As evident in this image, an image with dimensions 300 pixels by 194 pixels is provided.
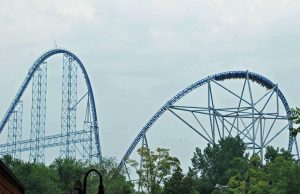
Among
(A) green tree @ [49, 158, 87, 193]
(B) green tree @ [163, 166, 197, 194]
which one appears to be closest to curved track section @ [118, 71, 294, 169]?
(A) green tree @ [49, 158, 87, 193]

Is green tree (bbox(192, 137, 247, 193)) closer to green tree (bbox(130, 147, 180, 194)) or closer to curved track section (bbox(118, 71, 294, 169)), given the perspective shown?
curved track section (bbox(118, 71, 294, 169))

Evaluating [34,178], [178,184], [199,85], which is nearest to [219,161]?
[199,85]

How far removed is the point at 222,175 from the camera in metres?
91.9

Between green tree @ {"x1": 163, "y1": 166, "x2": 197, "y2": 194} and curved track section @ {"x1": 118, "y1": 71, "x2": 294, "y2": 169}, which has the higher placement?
curved track section @ {"x1": 118, "y1": 71, "x2": 294, "y2": 169}

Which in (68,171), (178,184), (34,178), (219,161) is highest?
(219,161)

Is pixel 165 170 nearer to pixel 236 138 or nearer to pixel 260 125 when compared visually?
pixel 260 125

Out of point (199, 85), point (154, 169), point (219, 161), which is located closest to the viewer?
point (154, 169)

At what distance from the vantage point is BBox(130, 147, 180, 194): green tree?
60688 millimetres

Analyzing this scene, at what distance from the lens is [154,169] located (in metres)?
61.2

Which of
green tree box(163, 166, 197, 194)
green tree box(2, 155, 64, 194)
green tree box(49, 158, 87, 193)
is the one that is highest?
green tree box(49, 158, 87, 193)

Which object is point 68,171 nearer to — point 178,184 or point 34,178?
point 34,178

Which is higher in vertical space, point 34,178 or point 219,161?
point 219,161

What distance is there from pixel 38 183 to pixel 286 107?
2795cm

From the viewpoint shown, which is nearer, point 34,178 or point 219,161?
point 34,178
